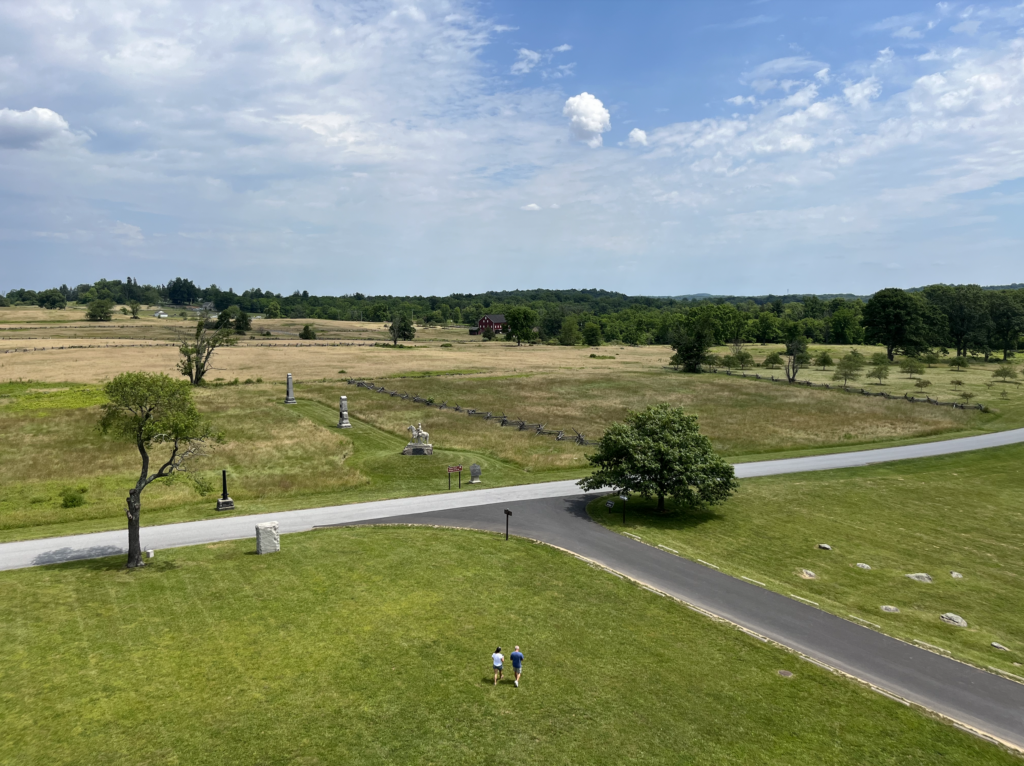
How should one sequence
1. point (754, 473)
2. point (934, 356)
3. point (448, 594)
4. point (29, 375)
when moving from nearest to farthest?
point (448, 594)
point (754, 473)
point (29, 375)
point (934, 356)

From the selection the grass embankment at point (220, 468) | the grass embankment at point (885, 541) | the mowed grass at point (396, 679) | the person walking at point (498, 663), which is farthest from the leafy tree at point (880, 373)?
the person walking at point (498, 663)

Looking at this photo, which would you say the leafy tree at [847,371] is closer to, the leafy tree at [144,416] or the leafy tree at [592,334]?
the leafy tree at [144,416]

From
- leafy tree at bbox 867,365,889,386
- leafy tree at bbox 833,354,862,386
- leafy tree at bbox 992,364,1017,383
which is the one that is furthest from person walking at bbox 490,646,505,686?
leafy tree at bbox 992,364,1017,383

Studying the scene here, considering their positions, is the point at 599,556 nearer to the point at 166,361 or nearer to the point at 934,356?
the point at 166,361

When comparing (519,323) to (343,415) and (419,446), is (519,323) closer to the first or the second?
(343,415)

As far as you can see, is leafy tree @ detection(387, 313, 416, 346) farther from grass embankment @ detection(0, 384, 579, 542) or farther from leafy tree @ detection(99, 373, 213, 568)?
leafy tree @ detection(99, 373, 213, 568)

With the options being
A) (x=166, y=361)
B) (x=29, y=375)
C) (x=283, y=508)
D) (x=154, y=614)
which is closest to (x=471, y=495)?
(x=283, y=508)

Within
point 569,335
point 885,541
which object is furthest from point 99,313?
point 885,541
